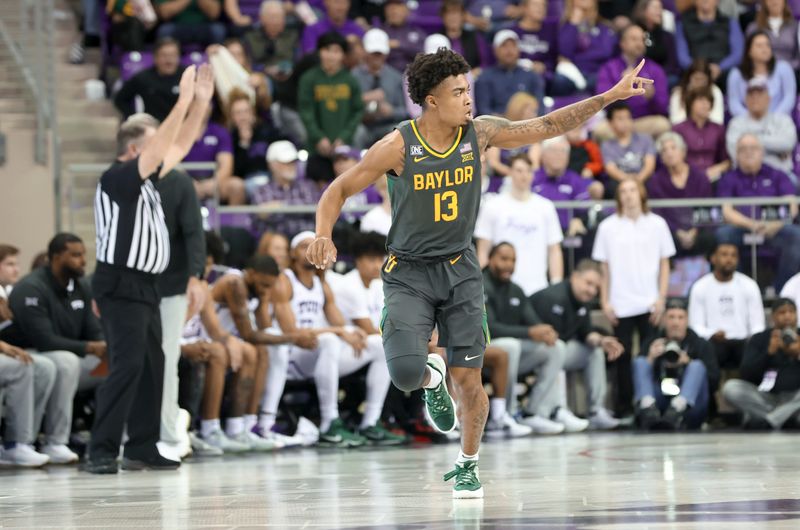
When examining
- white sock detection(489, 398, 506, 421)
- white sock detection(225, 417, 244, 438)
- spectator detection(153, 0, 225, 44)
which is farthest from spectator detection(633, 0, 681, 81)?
white sock detection(225, 417, 244, 438)

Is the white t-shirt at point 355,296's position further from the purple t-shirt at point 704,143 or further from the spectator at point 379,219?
the purple t-shirt at point 704,143

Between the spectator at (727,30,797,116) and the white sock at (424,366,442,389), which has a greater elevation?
the spectator at (727,30,797,116)

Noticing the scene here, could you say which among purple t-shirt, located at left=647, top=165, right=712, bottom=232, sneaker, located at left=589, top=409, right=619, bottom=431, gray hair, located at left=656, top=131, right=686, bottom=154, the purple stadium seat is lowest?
sneaker, located at left=589, top=409, right=619, bottom=431

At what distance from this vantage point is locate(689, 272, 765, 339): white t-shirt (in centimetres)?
1402

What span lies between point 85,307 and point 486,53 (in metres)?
7.40

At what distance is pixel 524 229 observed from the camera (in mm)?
13883

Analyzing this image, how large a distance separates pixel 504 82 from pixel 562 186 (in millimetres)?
1955

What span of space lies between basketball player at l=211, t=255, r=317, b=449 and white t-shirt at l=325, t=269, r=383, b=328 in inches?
30.5

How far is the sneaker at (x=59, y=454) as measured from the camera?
1095cm

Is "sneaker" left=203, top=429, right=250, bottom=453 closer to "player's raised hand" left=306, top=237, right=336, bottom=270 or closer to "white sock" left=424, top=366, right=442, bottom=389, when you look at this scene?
"white sock" left=424, top=366, right=442, bottom=389

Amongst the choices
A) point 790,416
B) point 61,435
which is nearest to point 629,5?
point 790,416

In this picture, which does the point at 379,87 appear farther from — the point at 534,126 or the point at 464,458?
the point at 464,458

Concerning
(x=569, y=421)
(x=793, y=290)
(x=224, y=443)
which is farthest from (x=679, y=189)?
(x=224, y=443)

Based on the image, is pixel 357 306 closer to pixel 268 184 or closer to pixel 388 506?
pixel 268 184
